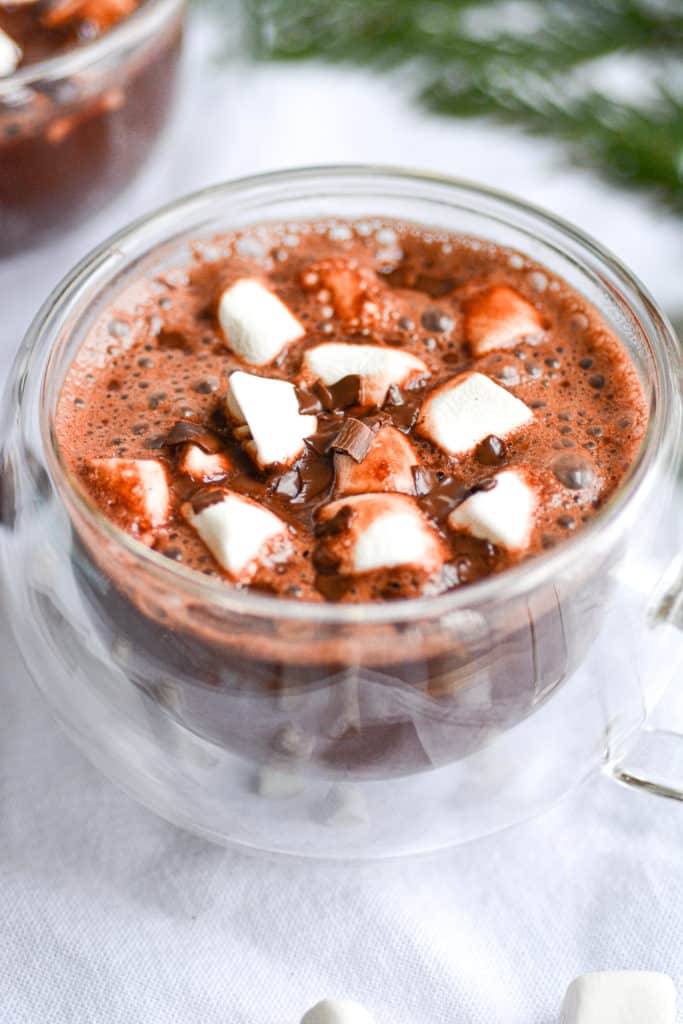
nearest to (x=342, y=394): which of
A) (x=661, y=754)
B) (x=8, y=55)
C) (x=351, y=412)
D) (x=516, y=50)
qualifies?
(x=351, y=412)

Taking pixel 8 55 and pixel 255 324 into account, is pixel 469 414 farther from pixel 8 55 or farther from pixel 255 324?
pixel 8 55

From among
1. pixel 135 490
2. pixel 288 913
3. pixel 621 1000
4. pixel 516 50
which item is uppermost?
pixel 516 50

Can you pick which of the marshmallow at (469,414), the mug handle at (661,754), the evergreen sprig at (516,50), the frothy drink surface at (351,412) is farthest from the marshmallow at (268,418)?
the evergreen sprig at (516,50)

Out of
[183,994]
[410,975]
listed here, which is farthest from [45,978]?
[410,975]

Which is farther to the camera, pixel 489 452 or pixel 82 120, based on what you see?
pixel 82 120

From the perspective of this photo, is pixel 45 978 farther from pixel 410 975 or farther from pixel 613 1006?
pixel 613 1006

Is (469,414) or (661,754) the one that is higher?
(469,414)

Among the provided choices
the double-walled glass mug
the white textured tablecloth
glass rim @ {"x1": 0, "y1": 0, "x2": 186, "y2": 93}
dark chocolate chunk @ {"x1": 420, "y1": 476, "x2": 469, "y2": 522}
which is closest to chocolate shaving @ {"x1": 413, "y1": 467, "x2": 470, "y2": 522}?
dark chocolate chunk @ {"x1": 420, "y1": 476, "x2": 469, "y2": 522}
